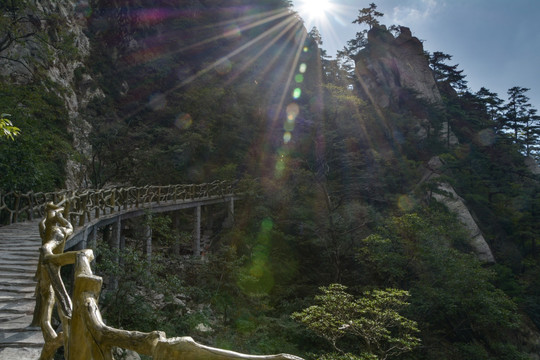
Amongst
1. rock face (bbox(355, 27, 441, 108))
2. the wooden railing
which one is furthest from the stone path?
rock face (bbox(355, 27, 441, 108))

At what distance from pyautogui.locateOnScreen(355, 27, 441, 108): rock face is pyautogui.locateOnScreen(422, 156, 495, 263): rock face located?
39.9ft

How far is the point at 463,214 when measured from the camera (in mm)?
24453

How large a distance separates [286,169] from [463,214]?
1339cm

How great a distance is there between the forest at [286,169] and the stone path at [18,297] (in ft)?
6.21

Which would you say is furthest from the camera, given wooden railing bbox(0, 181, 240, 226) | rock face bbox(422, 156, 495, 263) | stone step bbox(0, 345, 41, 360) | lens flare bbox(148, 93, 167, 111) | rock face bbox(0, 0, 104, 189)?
lens flare bbox(148, 93, 167, 111)

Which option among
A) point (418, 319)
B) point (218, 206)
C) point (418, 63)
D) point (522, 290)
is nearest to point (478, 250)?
point (522, 290)

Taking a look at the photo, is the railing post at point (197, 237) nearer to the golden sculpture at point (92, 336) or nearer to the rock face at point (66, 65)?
the rock face at point (66, 65)

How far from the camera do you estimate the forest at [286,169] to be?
11125 millimetres

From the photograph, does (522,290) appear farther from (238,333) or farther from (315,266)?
(238,333)

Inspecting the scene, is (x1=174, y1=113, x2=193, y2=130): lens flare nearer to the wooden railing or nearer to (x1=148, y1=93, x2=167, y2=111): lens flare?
(x1=148, y1=93, x2=167, y2=111): lens flare

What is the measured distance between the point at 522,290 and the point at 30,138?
85.1 feet

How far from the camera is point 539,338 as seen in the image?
1878 centimetres

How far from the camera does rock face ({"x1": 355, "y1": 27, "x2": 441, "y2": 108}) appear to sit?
1433 inches

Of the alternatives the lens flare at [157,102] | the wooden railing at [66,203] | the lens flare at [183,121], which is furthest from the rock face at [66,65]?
the lens flare at [183,121]
